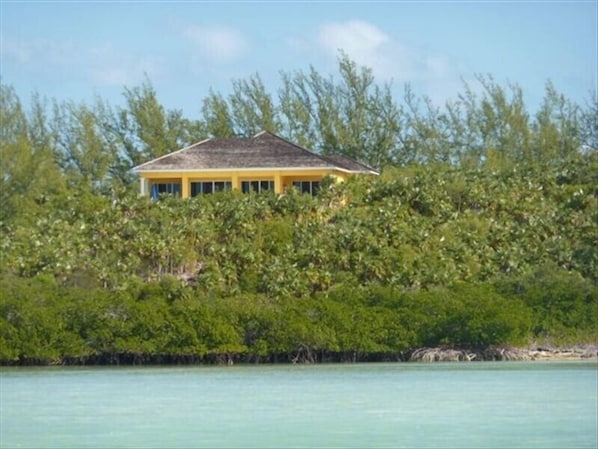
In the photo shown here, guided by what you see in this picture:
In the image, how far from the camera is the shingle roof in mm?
66312

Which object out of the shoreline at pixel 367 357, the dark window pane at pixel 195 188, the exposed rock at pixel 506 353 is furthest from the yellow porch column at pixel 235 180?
the exposed rock at pixel 506 353

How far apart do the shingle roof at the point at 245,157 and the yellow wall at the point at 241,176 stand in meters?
0.34

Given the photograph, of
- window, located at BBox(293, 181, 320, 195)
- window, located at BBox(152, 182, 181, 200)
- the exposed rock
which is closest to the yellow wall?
window, located at BBox(293, 181, 320, 195)

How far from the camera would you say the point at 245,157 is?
6700cm

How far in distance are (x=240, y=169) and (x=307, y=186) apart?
3.04 meters

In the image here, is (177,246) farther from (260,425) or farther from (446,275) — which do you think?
(260,425)

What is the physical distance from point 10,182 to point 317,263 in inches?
667

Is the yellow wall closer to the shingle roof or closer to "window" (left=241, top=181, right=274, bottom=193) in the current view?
"window" (left=241, top=181, right=274, bottom=193)

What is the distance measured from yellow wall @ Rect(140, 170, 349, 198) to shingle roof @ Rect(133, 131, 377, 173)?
1.13 ft

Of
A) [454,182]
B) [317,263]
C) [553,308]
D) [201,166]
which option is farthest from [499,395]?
[201,166]

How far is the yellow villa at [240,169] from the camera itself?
218 feet

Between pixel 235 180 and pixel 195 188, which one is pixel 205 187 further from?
pixel 235 180

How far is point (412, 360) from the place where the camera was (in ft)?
172

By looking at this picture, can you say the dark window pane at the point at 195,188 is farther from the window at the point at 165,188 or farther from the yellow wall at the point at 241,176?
the window at the point at 165,188
